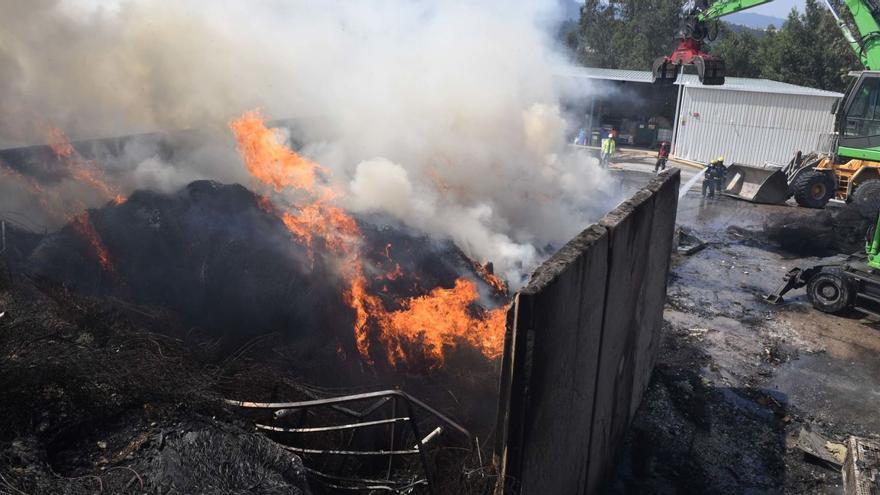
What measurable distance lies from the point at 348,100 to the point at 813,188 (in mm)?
11431

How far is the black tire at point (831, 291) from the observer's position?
8.18 meters

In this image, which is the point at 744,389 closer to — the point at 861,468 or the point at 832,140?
the point at 861,468

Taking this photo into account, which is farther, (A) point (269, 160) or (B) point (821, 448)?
(A) point (269, 160)

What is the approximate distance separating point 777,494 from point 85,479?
196 inches

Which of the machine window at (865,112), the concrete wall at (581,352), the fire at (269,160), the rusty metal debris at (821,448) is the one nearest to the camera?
the concrete wall at (581,352)

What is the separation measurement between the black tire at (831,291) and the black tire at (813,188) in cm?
703

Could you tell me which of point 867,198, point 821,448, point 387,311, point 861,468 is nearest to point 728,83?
point 867,198

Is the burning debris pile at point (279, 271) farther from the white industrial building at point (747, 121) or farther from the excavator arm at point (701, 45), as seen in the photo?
the white industrial building at point (747, 121)

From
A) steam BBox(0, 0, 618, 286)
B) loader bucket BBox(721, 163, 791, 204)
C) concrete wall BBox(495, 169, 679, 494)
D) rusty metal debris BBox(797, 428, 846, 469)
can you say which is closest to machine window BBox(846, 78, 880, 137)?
loader bucket BBox(721, 163, 791, 204)

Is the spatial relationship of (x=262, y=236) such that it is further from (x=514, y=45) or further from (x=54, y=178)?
(x=514, y=45)

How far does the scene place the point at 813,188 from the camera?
47.5ft

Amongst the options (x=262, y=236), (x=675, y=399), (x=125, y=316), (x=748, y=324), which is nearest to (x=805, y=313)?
(x=748, y=324)

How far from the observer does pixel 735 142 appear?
70.7 feet

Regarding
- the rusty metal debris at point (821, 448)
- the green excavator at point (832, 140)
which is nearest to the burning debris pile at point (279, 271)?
the rusty metal debris at point (821, 448)
